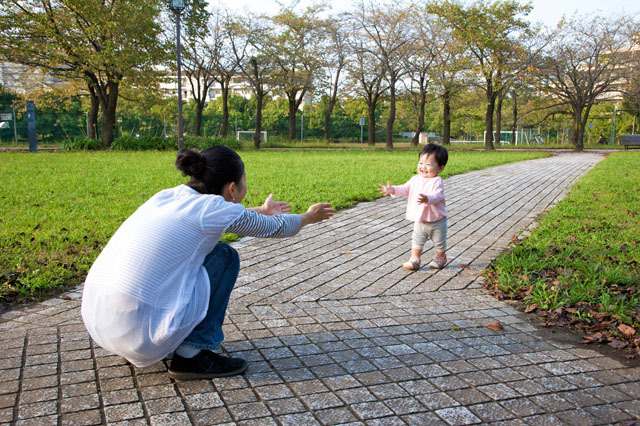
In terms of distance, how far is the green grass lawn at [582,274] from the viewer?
3611 millimetres

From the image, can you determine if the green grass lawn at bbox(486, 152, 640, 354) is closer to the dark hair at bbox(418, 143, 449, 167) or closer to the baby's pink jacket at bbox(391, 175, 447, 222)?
the baby's pink jacket at bbox(391, 175, 447, 222)

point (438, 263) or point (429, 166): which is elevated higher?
point (429, 166)

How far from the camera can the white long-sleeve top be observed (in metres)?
2.27

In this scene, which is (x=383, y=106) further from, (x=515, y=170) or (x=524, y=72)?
(x=515, y=170)

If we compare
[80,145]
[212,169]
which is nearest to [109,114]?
[80,145]

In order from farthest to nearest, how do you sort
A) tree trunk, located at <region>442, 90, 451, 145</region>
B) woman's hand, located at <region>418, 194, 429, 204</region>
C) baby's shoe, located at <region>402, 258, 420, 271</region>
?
tree trunk, located at <region>442, 90, 451, 145</region>
baby's shoe, located at <region>402, 258, 420, 271</region>
woman's hand, located at <region>418, 194, 429, 204</region>

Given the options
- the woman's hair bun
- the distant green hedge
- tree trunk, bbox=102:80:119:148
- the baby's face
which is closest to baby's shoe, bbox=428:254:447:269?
the baby's face

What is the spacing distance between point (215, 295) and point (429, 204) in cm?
289

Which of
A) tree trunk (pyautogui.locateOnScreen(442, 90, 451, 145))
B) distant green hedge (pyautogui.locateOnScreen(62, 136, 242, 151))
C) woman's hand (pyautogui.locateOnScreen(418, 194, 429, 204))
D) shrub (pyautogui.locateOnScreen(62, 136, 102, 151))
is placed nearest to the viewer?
woman's hand (pyautogui.locateOnScreen(418, 194, 429, 204))

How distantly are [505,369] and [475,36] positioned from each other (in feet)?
94.4

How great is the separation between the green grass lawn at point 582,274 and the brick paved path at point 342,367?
276 mm

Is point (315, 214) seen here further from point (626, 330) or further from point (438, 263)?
point (438, 263)

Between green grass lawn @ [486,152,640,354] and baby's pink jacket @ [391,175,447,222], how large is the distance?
777 mm

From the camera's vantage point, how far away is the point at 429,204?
491 cm
